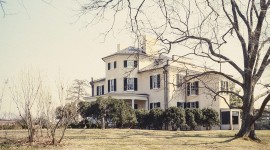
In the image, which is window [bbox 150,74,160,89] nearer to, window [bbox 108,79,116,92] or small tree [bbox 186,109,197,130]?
window [bbox 108,79,116,92]

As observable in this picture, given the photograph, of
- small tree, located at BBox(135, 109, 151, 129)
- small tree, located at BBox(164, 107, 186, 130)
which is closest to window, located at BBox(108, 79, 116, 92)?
small tree, located at BBox(135, 109, 151, 129)

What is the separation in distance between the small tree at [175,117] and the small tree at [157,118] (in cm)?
43

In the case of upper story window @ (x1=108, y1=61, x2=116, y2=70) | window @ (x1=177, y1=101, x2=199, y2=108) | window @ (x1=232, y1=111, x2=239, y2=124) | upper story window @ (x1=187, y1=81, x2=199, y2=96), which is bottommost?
window @ (x1=232, y1=111, x2=239, y2=124)

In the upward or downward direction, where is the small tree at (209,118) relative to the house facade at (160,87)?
downward

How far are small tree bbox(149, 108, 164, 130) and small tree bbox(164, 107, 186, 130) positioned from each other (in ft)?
1.42

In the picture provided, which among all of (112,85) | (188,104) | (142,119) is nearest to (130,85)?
(112,85)

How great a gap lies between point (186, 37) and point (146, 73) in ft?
68.5

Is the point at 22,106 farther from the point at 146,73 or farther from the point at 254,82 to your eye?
the point at 146,73

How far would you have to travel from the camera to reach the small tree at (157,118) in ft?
101

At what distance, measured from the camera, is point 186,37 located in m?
20.9

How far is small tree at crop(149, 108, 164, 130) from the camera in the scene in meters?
30.7

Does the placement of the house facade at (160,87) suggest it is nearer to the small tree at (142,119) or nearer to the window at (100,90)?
the window at (100,90)

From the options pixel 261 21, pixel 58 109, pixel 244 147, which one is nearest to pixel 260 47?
pixel 261 21

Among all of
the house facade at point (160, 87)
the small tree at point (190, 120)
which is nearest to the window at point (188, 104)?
the house facade at point (160, 87)
